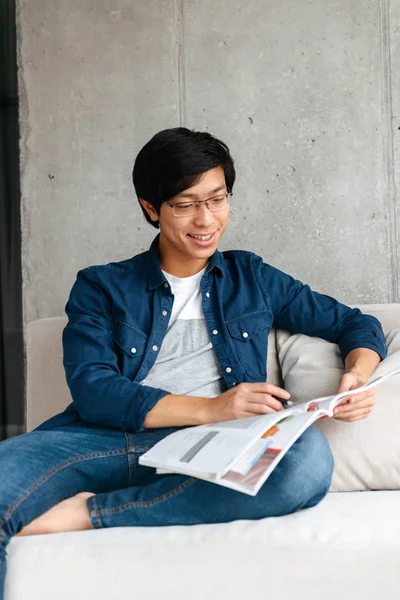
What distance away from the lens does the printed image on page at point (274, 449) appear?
1364 mm

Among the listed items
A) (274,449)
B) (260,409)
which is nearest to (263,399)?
(260,409)

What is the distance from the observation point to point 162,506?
63.3 inches

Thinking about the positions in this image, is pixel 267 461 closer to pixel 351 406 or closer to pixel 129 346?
pixel 351 406

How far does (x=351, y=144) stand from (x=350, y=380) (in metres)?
1.37

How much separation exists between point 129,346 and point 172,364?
12 centimetres

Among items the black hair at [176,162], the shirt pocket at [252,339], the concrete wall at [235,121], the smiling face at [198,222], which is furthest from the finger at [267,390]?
the concrete wall at [235,121]

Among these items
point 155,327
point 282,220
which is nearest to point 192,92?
point 282,220

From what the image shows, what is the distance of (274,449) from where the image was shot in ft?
4.67

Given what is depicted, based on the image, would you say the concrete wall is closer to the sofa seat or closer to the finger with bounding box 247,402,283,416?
the finger with bounding box 247,402,283,416

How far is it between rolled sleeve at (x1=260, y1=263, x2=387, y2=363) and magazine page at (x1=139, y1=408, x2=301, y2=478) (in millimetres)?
566

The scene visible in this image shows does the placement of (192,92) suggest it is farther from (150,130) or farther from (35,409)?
(35,409)

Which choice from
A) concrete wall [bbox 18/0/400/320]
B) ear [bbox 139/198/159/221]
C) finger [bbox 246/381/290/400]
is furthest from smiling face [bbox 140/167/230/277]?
concrete wall [bbox 18/0/400/320]

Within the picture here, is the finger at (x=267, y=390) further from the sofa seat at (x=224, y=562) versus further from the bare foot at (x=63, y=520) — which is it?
the bare foot at (x=63, y=520)

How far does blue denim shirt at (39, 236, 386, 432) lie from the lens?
6.39ft
